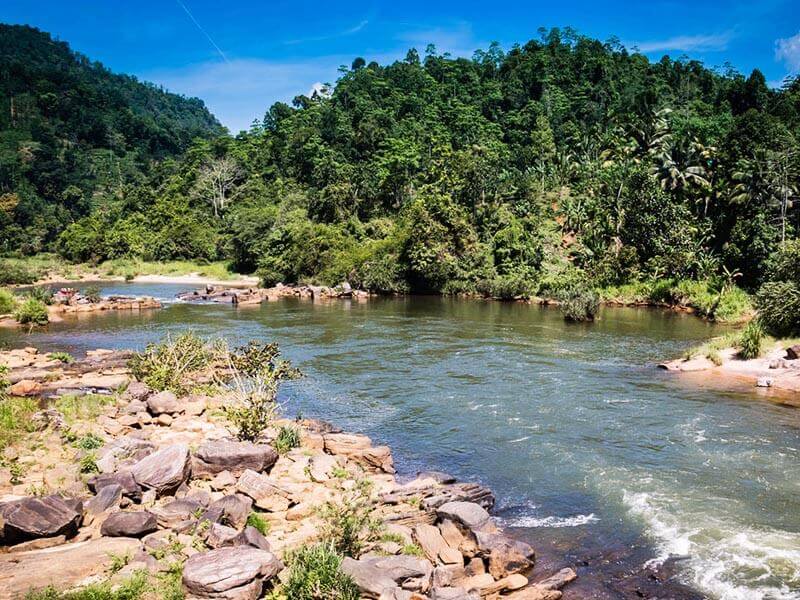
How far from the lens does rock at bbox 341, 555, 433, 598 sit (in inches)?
349

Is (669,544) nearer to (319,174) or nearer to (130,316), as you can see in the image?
(130,316)

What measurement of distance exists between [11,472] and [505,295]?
45630mm

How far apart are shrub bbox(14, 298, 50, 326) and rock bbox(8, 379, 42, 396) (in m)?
20.1

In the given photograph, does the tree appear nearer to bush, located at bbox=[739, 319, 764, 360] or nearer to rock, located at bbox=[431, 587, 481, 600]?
bush, located at bbox=[739, 319, 764, 360]

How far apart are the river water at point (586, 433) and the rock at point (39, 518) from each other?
7729mm

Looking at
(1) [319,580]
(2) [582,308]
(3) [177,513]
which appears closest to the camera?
(1) [319,580]

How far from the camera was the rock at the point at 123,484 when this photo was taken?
460 inches

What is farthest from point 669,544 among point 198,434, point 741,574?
point 198,434

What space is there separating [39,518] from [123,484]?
1900 millimetres

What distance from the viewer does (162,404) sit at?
17922 mm

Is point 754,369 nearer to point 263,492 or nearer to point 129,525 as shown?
A: point 263,492

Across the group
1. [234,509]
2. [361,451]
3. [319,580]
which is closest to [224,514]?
[234,509]

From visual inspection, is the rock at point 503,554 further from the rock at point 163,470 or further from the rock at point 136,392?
the rock at point 136,392

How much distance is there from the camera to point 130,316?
44312 mm
